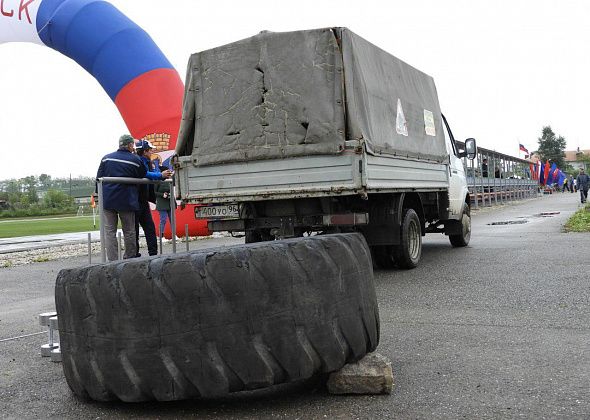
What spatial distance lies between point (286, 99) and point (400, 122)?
6.75 feet

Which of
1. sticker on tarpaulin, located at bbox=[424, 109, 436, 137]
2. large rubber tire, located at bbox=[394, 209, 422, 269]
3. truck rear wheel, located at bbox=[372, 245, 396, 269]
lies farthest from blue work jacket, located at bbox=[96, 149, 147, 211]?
sticker on tarpaulin, located at bbox=[424, 109, 436, 137]

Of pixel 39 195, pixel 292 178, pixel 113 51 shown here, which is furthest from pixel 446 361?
pixel 39 195

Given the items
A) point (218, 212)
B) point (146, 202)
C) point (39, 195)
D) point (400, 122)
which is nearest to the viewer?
point (146, 202)

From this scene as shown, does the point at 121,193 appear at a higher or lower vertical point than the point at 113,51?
lower

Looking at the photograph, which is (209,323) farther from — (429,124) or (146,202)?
(429,124)

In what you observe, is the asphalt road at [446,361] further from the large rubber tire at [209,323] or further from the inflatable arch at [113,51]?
the inflatable arch at [113,51]

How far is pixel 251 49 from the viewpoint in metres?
8.11

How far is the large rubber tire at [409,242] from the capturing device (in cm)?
896

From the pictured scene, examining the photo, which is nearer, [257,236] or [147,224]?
[147,224]

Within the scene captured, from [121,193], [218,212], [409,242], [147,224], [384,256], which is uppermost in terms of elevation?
[121,193]

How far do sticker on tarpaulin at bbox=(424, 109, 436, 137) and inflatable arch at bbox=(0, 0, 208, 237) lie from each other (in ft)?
19.5

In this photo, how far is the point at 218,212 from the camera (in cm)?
845

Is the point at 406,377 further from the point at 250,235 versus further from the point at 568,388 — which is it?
the point at 250,235

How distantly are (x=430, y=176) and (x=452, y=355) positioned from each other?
20.0 feet
